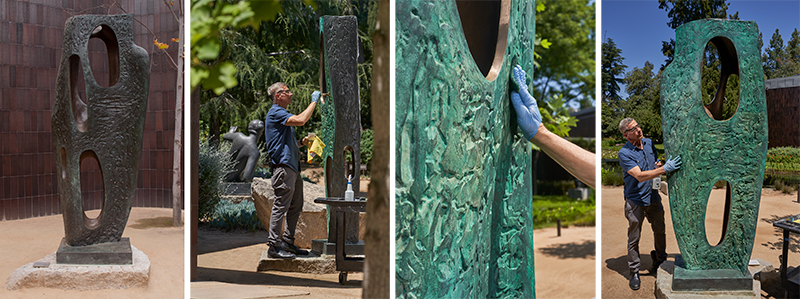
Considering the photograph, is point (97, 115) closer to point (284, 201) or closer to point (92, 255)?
point (92, 255)

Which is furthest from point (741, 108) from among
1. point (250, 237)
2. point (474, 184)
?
point (250, 237)

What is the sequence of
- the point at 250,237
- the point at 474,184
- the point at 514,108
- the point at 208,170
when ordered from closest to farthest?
1. the point at 474,184
2. the point at 514,108
3. the point at 250,237
4. the point at 208,170

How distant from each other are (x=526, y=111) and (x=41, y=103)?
7.01 meters

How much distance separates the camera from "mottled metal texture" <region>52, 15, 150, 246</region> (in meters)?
3.64

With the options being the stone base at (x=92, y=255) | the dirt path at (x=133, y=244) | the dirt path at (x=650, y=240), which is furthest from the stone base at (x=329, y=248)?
the dirt path at (x=650, y=240)

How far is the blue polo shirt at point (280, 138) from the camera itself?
3307 mm

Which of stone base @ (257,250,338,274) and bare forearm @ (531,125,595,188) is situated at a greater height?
bare forearm @ (531,125,595,188)

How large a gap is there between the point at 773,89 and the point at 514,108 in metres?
5.77

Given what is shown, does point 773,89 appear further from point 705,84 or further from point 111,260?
point 111,260

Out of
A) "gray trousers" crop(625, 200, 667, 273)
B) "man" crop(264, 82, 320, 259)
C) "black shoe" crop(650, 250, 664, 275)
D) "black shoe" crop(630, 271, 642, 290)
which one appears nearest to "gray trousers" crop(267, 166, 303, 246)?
"man" crop(264, 82, 320, 259)

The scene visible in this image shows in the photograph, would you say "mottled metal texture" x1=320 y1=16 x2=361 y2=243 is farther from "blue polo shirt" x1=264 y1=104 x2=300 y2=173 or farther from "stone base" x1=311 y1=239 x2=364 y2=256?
"blue polo shirt" x1=264 y1=104 x2=300 y2=173

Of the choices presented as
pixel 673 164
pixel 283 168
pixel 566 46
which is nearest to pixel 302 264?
pixel 283 168

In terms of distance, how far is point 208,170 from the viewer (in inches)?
223

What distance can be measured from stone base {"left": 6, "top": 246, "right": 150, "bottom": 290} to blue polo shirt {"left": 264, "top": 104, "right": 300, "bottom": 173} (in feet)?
4.20
